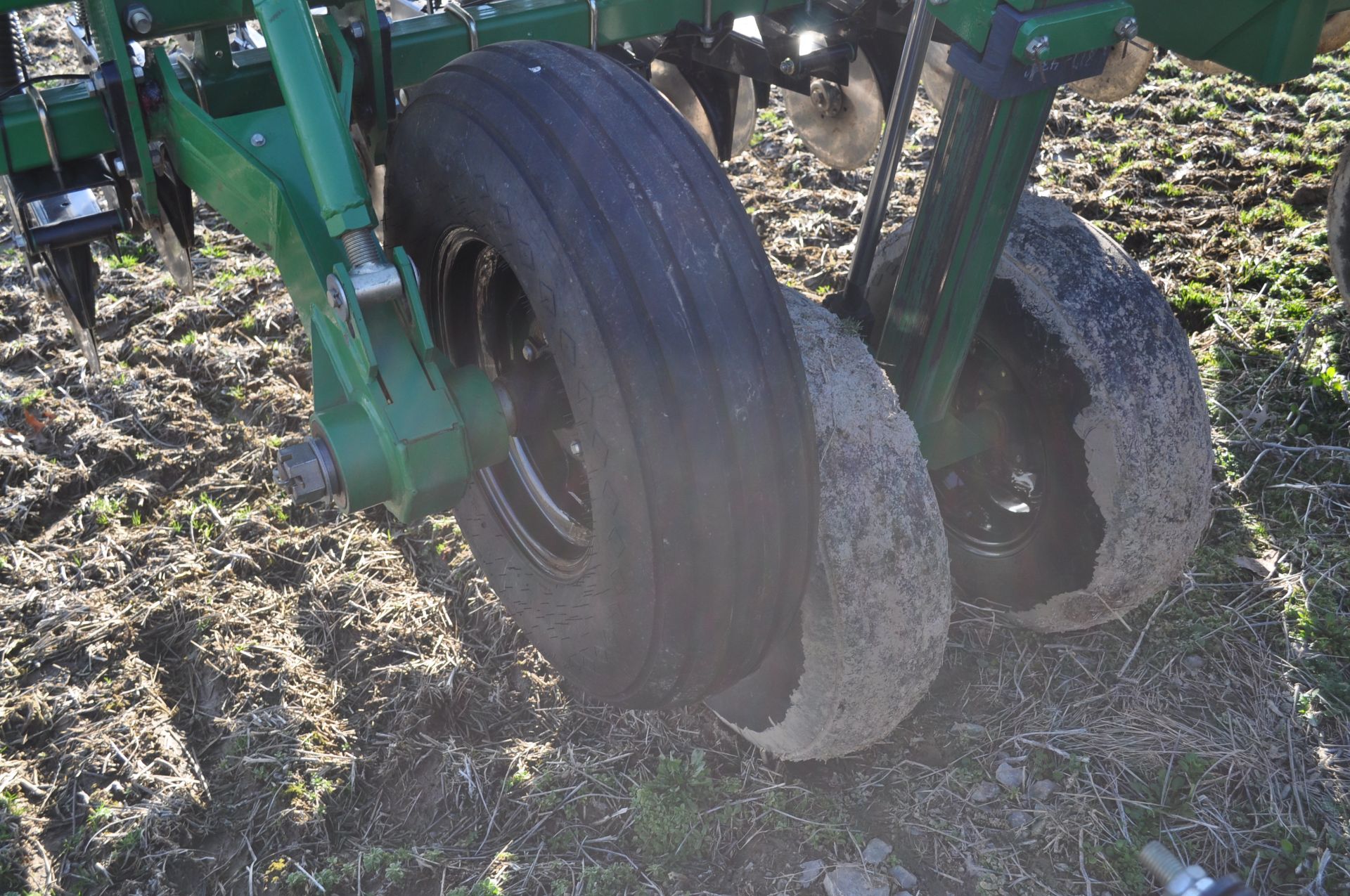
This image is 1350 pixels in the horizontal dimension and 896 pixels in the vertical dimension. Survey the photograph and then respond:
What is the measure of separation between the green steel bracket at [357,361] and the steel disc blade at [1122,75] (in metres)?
2.62

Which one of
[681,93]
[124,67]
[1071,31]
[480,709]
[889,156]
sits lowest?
[480,709]

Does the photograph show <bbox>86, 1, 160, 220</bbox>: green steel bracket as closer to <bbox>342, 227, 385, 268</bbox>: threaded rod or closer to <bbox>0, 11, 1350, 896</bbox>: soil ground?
<bbox>342, 227, 385, 268</bbox>: threaded rod

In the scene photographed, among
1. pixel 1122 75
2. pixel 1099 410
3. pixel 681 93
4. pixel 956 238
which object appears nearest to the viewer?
pixel 956 238

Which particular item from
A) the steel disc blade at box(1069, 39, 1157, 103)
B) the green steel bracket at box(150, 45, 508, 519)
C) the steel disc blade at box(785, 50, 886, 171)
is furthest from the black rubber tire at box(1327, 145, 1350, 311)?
the green steel bracket at box(150, 45, 508, 519)

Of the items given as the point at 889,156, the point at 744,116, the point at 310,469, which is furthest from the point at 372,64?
the point at 744,116

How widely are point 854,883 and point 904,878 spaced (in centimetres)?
11

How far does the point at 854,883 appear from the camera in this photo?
2.23m

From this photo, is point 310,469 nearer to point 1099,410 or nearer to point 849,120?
point 1099,410

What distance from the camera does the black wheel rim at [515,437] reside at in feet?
8.21

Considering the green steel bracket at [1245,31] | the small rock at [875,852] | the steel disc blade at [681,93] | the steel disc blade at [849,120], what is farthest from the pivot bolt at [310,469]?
the steel disc blade at [849,120]

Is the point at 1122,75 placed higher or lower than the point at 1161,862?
higher

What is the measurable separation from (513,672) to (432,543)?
0.53m

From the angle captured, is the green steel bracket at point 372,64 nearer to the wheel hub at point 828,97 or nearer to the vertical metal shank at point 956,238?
the vertical metal shank at point 956,238

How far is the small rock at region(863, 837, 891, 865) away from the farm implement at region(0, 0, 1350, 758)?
21 centimetres
